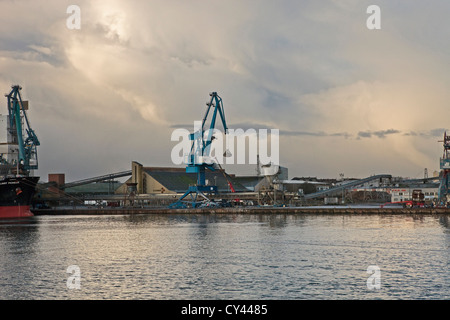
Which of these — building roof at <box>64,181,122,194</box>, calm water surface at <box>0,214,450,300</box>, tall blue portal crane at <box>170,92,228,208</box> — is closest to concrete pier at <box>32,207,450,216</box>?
tall blue portal crane at <box>170,92,228,208</box>

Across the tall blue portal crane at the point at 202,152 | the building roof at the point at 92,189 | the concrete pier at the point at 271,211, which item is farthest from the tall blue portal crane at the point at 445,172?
the building roof at the point at 92,189

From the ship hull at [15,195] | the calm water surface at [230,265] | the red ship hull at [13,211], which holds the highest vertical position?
the ship hull at [15,195]

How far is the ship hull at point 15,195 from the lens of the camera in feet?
270

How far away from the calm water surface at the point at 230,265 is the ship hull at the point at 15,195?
111 feet

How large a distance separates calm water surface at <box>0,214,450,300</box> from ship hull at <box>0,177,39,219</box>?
33.8 metres

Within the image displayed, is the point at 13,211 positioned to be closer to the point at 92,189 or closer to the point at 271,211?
the point at 271,211

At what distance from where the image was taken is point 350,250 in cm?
3800

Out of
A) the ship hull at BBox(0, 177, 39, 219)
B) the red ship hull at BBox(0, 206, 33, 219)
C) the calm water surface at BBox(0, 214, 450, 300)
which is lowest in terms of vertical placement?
the calm water surface at BBox(0, 214, 450, 300)

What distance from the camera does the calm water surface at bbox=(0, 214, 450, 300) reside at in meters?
24.4

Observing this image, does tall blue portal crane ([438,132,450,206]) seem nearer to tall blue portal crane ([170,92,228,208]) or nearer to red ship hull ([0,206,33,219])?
tall blue portal crane ([170,92,228,208])

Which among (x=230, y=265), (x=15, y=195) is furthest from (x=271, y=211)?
(x=230, y=265)

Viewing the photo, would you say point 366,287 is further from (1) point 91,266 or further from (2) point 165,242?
(2) point 165,242

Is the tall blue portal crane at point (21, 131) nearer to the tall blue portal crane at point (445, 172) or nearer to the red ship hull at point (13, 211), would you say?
the red ship hull at point (13, 211)
